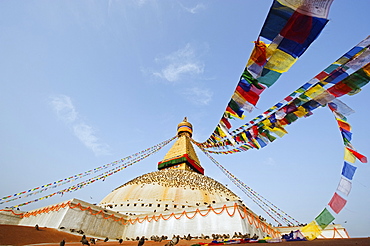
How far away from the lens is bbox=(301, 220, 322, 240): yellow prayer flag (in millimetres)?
5230

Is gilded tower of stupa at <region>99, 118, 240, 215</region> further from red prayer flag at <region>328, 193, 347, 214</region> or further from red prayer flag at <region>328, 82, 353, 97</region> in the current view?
red prayer flag at <region>328, 82, 353, 97</region>

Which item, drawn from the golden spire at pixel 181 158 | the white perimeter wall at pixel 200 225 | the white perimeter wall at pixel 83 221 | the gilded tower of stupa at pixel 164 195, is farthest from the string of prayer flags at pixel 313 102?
the golden spire at pixel 181 158

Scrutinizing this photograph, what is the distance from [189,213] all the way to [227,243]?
183 inches

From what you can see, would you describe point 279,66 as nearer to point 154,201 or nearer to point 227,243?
point 227,243

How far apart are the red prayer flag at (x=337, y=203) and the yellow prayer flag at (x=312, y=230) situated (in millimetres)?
654

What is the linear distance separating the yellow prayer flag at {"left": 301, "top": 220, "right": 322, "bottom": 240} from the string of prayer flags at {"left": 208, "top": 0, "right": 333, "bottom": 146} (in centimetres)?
388

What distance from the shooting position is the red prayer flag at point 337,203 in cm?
491

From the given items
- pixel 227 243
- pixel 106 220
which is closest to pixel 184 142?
pixel 106 220

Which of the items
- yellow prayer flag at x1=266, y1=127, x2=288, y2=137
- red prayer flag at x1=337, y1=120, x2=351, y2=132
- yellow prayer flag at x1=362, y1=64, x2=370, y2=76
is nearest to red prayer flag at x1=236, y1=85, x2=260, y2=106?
yellow prayer flag at x1=266, y1=127, x2=288, y2=137

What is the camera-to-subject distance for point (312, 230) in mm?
5328

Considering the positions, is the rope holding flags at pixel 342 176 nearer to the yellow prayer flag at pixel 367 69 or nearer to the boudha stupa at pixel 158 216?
the yellow prayer flag at pixel 367 69

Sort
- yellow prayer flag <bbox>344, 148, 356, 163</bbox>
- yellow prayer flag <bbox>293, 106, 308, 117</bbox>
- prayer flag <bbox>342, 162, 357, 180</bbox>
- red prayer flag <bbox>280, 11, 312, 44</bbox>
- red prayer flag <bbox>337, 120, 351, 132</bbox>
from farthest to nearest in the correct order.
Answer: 1. yellow prayer flag <bbox>293, 106, 308, 117</bbox>
2. red prayer flag <bbox>337, 120, 351, 132</bbox>
3. yellow prayer flag <bbox>344, 148, 356, 163</bbox>
4. prayer flag <bbox>342, 162, 357, 180</bbox>
5. red prayer flag <bbox>280, 11, 312, 44</bbox>

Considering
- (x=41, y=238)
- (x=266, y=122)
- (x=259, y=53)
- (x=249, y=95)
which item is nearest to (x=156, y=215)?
(x=41, y=238)

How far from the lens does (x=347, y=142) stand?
Answer: 575 centimetres
